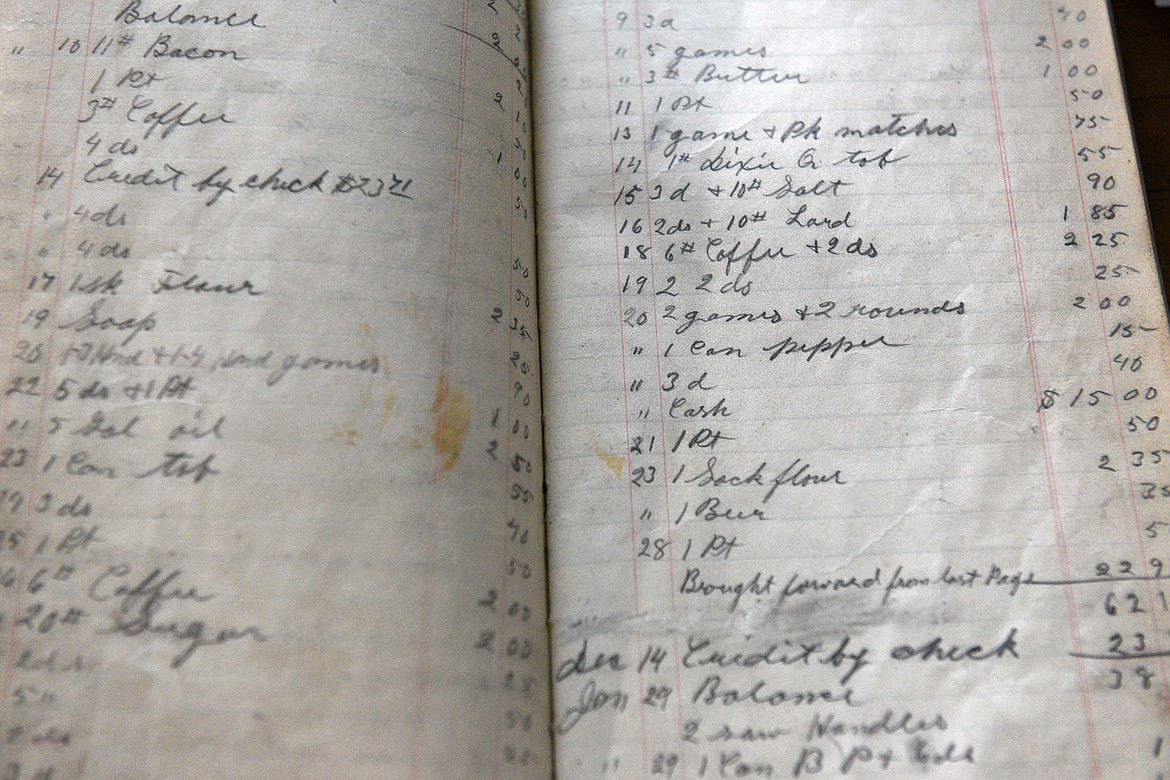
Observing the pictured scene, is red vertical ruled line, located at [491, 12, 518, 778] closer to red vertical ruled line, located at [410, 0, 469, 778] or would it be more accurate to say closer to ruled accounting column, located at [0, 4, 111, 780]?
red vertical ruled line, located at [410, 0, 469, 778]

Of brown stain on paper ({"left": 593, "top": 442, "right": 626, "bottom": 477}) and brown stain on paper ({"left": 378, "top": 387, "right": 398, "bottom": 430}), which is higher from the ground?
brown stain on paper ({"left": 378, "top": 387, "right": 398, "bottom": 430})

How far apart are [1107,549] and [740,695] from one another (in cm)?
22

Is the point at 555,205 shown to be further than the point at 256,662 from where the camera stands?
Yes

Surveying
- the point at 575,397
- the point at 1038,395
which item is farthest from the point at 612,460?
the point at 1038,395

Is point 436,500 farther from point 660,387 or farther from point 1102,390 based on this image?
point 1102,390

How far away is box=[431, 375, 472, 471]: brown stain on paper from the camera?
493 millimetres

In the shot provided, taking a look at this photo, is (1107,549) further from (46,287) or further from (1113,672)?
(46,287)

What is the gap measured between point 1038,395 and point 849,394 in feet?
0.37

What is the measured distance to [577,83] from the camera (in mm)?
597

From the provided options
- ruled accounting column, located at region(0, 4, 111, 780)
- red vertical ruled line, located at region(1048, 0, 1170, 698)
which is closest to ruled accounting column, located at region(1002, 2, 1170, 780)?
red vertical ruled line, located at region(1048, 0, 1170, 698)

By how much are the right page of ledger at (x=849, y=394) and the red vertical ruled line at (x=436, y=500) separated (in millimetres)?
62

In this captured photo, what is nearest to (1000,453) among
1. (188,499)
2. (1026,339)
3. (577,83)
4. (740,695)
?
(1026,339)

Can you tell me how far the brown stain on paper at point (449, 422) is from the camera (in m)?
0.49

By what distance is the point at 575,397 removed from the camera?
54 cm
